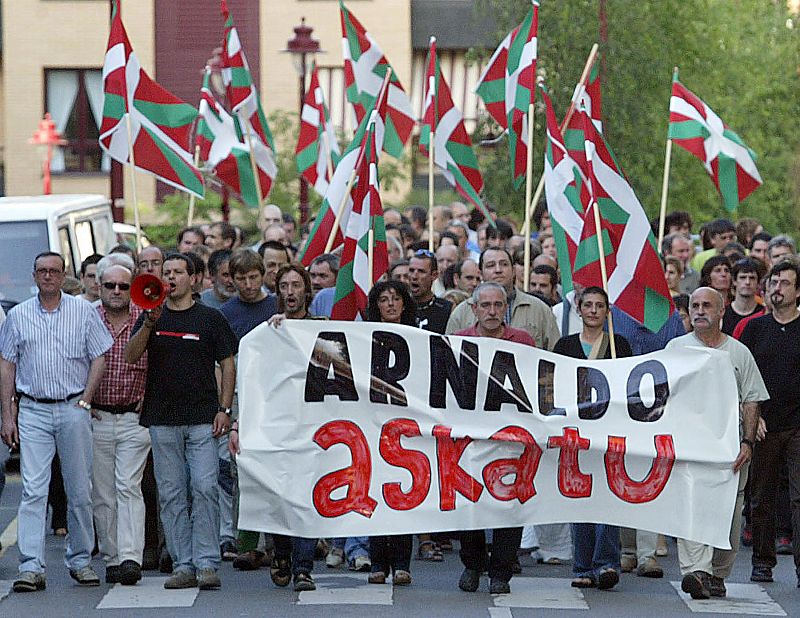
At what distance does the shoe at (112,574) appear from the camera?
10961mm

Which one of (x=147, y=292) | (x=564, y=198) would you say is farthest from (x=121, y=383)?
(x=564, y=198)

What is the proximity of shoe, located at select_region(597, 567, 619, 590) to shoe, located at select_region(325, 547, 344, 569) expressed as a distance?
1.79 meters

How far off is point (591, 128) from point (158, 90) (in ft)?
15.9

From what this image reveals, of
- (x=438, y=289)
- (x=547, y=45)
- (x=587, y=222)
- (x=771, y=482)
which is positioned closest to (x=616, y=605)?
(x=771, y=482)

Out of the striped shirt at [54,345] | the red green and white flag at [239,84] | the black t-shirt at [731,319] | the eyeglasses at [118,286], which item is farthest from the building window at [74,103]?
the striped shirt at [54,345]

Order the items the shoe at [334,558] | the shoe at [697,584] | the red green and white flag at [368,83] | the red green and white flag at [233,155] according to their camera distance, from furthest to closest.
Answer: the red green and white flag at [233,155], the red green and white flag at [368,83], the shoe at [334,558], the shoe at [697,584]

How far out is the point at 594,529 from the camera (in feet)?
35.9

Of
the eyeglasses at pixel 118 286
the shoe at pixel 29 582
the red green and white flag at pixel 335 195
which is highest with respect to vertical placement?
the red green and white flag at pixel 335 195

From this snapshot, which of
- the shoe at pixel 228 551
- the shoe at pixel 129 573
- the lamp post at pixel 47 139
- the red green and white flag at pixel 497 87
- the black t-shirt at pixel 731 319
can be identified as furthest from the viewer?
the lamp post at pixel 47 139

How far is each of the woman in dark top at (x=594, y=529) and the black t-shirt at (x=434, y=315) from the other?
1797 mm

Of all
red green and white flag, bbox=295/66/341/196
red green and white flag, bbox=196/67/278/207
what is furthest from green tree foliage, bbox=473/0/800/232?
Result: red green and white flag, bbox=196/67/278/207

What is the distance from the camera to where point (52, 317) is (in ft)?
36.2

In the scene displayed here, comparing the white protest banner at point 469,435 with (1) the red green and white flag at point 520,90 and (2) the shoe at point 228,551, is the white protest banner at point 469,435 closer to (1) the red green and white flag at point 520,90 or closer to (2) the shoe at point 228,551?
(2) the shoe at point 228,551

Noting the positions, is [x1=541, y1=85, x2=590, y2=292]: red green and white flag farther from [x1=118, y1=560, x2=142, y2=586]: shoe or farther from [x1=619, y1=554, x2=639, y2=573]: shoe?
[x1=118, y1=560, x2=142, y2=586]: shoe
